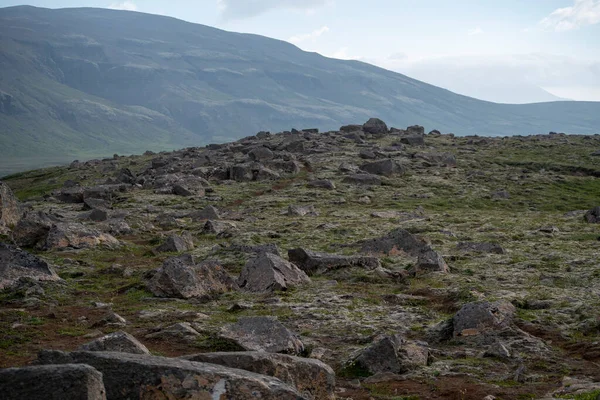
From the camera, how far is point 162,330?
805 inches

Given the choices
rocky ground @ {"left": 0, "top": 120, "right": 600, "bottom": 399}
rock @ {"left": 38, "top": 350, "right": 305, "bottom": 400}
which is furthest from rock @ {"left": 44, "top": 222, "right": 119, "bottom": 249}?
rock @ {"left": 38, "top": 350, "right": 305, "bottom": 400}

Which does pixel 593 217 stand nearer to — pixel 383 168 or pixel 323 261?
pixel 323 261

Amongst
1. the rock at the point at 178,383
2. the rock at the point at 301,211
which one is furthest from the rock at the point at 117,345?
the rock at the point at 301,211

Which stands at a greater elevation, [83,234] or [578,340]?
[578,340]

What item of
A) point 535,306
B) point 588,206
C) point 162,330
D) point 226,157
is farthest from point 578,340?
point 226,157

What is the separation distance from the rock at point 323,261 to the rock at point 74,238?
12693 millimetres

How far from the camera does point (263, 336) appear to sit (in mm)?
18094

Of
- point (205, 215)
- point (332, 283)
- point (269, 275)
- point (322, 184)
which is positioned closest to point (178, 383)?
point (269, 275)

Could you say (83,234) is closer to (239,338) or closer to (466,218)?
(239,338)

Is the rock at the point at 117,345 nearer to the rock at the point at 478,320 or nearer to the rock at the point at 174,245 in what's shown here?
the rock at the point at 478,320

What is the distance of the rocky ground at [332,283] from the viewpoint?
1781 cm

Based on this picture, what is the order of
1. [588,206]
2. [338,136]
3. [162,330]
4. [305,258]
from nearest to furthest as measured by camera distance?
[162,330] → [305,258] → [588,206] → [338,136]

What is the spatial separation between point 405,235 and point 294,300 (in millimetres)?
12914

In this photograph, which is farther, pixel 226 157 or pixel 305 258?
pixel 226 157
